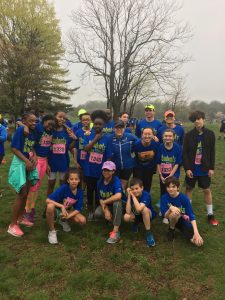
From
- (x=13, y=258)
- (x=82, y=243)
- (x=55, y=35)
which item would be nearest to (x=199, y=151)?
(x=82, y=243)

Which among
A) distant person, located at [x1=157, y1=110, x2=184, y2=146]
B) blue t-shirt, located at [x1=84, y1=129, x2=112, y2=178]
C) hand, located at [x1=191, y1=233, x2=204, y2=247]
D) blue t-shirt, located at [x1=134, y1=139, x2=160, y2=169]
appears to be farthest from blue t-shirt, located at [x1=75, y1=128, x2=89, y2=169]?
hand, located at [x1=191, y1=233, x2=204, y2=247]

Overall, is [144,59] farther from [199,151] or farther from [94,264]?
[94,264]

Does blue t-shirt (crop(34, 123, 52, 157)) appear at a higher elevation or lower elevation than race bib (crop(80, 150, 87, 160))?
higher

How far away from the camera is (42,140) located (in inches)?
203

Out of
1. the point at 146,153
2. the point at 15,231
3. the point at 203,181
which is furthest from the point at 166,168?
the point at 15,231

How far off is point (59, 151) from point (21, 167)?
890 millimetres

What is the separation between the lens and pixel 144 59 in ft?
73.2

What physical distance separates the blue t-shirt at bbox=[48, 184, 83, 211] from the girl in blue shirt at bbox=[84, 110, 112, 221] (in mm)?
548

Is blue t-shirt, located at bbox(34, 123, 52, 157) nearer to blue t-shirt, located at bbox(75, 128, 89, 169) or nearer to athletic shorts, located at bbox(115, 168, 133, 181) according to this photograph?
blue t-shirt, located at bbox(75, 128, 89, 169)

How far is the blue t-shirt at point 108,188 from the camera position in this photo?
16.3ft

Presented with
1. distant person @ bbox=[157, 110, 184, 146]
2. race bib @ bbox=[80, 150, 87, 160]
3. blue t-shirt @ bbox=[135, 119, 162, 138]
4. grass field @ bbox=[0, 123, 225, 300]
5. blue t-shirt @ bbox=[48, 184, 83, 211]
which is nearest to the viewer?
grass field @ bbox=[0, 123, 225, 300]

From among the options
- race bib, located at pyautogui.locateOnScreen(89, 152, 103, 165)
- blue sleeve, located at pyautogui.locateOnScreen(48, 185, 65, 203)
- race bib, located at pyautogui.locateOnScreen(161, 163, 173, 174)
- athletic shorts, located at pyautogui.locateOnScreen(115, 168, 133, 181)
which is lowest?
blue sleeve, located at pyautogui.locateOnScreen(48, 185, 65, 203)

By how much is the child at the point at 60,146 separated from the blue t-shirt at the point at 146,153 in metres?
1.23

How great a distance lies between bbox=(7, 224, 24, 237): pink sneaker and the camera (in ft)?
15.8
